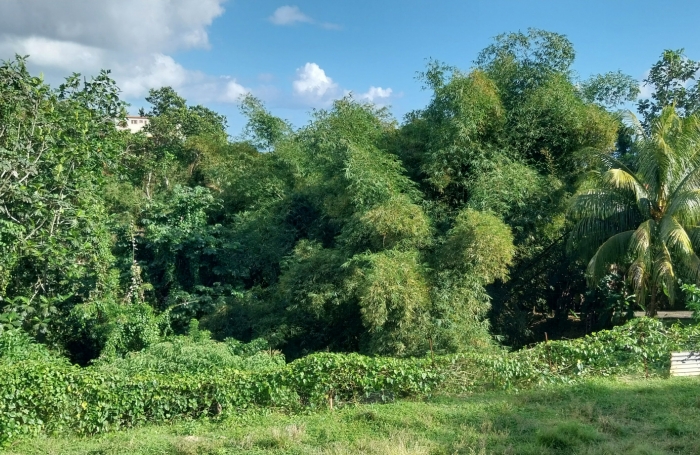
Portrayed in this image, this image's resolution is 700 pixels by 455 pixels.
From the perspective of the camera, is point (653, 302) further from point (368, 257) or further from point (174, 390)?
point (174, 390)

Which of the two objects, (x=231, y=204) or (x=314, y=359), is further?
(x=231, y=204)

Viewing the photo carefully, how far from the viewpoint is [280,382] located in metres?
7.51

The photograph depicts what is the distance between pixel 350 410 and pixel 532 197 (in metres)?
7.45

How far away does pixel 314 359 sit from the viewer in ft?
24.8

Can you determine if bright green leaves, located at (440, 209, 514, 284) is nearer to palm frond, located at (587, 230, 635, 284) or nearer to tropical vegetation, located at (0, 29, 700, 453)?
tropical vegetation, located at (0, 29, 700, 453)

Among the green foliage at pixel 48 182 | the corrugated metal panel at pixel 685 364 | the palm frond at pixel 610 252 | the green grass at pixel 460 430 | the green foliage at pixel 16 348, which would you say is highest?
the green foliage at pixel 48 182

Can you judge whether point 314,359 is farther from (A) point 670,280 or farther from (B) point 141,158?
(B) point 141,158

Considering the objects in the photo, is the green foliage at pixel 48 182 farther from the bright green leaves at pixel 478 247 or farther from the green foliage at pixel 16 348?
the bright green leaves at pixel 478 247

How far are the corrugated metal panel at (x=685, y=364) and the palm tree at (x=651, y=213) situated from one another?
1.69 m

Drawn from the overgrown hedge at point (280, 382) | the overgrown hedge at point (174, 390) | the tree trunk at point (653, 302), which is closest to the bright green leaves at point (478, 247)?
the overgrown hedge at point (280, 382)

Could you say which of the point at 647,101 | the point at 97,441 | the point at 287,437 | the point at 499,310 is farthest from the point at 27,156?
the point at 647,101

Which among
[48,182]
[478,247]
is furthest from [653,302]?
[48,182]

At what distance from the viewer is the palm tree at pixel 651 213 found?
10.0 meters

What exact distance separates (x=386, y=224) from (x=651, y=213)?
5.03 meters
